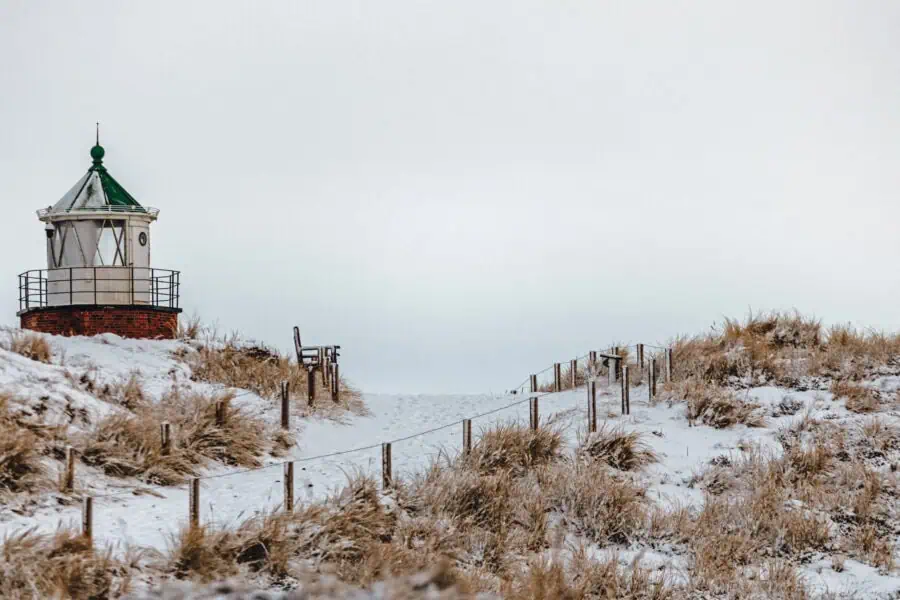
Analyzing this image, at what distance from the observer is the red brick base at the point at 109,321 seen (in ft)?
91.8

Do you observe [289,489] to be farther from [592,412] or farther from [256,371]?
[256,371]

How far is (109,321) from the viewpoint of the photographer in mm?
28031

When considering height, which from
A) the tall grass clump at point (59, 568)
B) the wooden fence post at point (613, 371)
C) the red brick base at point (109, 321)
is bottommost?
the tall grass clump at point (59, 568)

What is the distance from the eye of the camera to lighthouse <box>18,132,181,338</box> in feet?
92.0

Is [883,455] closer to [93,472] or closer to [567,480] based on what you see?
[567,480]

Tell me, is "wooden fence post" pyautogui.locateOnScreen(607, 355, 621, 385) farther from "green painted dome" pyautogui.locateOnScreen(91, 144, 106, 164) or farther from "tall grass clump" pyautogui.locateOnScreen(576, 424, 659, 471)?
"green painted dome" pyautogui.locateOnScreen(91, 144, 106, 164)

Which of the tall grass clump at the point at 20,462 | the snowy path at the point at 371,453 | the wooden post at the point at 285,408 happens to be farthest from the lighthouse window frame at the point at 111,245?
the tall grass clump at the point at 20,462

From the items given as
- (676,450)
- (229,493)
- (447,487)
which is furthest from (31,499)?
(676,450)

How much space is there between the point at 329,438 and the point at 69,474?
7.14 metres

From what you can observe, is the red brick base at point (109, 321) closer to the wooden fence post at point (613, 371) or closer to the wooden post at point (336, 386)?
the wooden post at point (336, 386)

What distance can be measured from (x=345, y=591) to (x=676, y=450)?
14.1m

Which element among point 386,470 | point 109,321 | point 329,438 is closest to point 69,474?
point 386,470

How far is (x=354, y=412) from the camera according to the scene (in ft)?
76.0

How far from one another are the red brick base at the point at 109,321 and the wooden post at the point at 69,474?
14.7 meters
